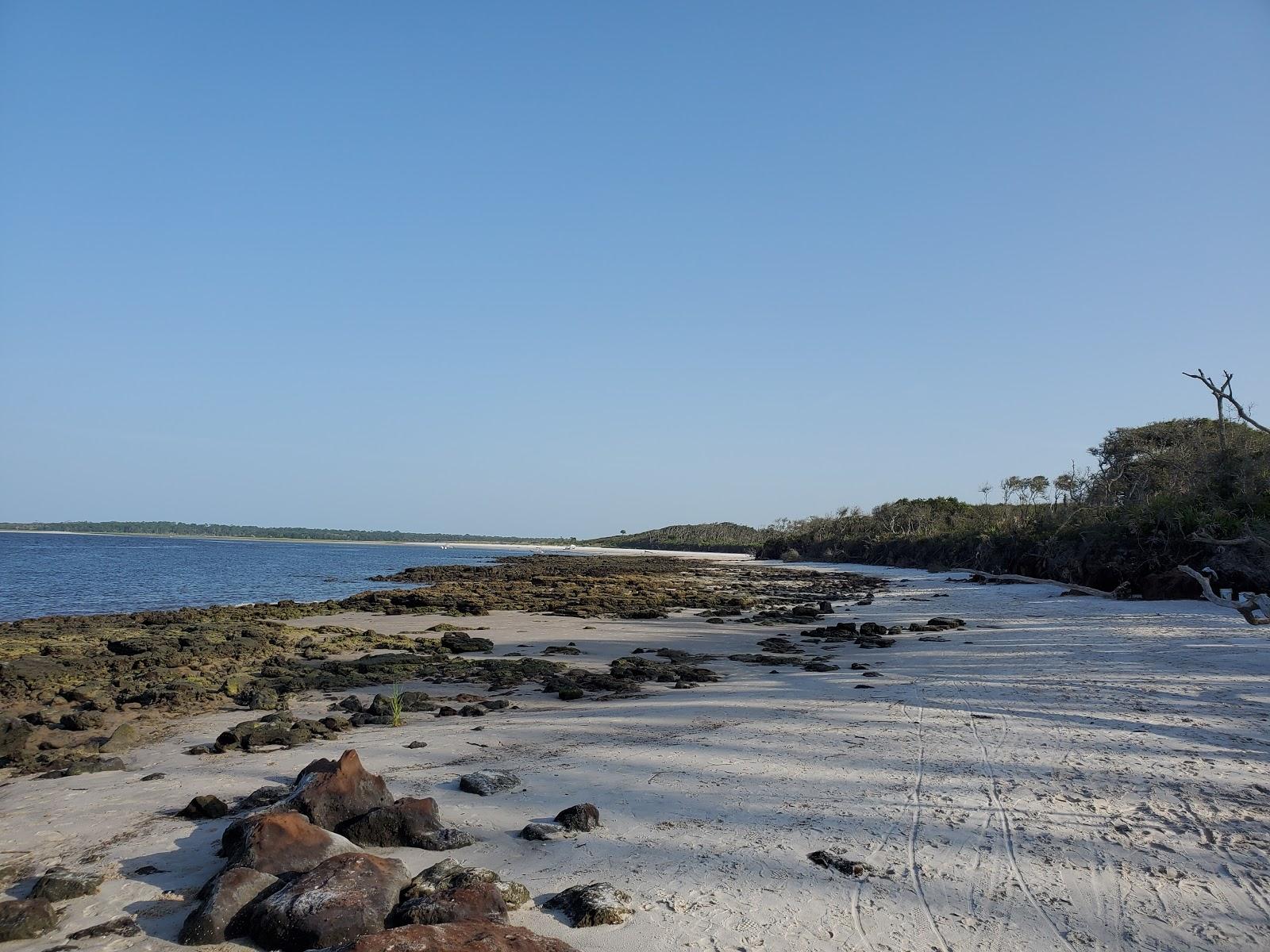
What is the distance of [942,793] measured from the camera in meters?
6.29

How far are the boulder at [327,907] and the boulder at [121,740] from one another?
20.0 feet

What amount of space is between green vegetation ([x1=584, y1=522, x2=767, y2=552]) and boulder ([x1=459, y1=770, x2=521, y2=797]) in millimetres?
120243

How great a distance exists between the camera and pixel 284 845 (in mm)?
4793

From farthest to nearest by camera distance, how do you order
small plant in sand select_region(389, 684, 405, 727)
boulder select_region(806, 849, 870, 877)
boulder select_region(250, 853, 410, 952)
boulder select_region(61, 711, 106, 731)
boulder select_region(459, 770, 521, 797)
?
boulder select_region(61, 711, 106, 731)
small plant in sand select_region(389, 684, 405, 727)
boulder select_region(459, 770, 521, 797)
boulder select_region(806, 849, 870, 877)
boulder select_region(250, 853, 410, 952)

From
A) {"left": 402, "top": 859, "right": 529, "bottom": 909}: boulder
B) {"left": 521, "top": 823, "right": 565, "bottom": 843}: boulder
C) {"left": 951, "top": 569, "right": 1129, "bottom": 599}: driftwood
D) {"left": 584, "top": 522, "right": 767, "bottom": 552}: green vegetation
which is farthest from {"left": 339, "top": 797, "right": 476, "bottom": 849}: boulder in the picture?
{"left": 584, "top": 522, "right": 767, "bottom": 552}: green vegetation

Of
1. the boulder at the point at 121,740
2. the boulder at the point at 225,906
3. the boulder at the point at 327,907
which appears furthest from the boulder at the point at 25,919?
the boulder at the point at 121,740

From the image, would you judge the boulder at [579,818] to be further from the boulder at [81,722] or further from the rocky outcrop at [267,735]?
the boulder at [81,722]

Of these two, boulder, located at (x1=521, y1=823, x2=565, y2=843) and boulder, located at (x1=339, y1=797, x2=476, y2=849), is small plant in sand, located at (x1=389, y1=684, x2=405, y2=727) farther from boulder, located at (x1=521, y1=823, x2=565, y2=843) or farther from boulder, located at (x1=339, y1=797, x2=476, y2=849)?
boulder, located at (x1=521, y1=823, x2=565, y2=843)

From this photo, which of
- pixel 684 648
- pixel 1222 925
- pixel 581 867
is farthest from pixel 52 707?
pixel 1222 925

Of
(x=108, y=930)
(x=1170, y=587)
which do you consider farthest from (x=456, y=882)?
(x=1170, y=587)

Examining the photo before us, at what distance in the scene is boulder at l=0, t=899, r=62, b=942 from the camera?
4230 millimetres

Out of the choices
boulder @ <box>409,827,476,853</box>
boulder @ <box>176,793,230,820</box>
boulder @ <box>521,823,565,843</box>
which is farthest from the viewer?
boulder @ <box>176,793,230,820</box>

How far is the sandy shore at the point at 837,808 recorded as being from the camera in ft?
14.2

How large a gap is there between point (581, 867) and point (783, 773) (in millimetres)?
2670
